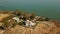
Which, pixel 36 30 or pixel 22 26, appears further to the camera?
pixel 22 26

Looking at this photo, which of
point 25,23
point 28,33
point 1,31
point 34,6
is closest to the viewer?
point 28,33

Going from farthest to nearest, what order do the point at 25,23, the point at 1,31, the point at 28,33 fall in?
the point at 25,23 → the point at 1,31 → the point at 28,33

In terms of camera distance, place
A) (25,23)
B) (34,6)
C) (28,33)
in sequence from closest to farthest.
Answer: (28,33), (25,23), (34,6)

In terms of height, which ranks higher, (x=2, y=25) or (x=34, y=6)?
(x=2, y=25)

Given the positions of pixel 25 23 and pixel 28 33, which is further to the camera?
pixel 25 23

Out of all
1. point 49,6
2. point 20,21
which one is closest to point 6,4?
point 49,6

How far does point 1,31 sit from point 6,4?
21.7ft

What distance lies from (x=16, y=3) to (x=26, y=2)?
2.14ft

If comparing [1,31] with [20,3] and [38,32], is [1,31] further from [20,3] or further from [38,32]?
[20,3]

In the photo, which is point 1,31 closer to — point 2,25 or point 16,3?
point 2,25

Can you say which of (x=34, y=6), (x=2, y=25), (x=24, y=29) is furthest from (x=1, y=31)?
(x=34, y=6)

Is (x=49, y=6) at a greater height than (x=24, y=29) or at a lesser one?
lesser

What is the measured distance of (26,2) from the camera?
12.4m

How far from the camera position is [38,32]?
5.31 meters
